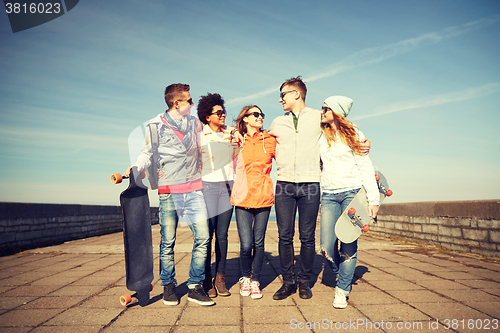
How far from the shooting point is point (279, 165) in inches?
115

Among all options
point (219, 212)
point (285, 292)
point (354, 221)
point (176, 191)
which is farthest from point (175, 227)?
point (354, 221)

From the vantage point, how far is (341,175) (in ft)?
9.12

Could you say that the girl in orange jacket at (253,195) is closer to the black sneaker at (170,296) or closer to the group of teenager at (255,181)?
the group of teenager at (255,181)

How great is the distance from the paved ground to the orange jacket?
963 millimetres

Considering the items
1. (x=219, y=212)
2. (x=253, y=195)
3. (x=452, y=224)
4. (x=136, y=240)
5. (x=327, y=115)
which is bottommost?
(x=452, y=224)

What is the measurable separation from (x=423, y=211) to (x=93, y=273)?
6.58m

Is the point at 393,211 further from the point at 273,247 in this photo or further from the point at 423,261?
the point at 273,247

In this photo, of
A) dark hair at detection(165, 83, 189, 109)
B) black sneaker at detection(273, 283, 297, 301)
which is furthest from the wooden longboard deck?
dark hair at detection(165, 83, 189, 109)

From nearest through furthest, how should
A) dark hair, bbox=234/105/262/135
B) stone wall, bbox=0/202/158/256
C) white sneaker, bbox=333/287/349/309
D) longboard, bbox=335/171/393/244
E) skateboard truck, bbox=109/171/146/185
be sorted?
skateboard truck, bbox=109/171/146/185 → white sneaker, bbox=333/287/349/309 → longboard, bbox=335/171/393/244 → dark hair, bbox=234/105/262/135 → stone wall, bbox=0/202/158/256

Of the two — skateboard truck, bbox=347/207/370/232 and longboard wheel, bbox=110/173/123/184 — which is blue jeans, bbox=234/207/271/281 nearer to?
skateboard truck, bbox=347/207/370/232

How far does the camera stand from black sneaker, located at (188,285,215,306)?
2.63 metres

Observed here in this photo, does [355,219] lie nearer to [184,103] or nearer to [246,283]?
[246,283]

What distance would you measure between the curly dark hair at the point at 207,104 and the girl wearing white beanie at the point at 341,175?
111 cm

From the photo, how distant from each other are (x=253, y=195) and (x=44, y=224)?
6.31 meters
